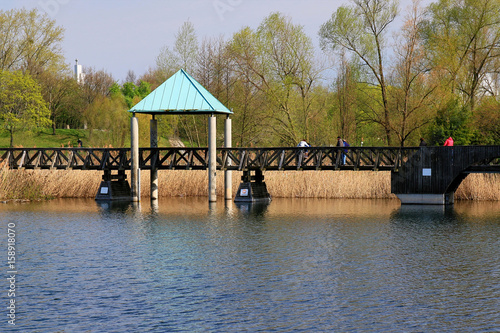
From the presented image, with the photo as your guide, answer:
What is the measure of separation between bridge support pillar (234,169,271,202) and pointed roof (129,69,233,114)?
354 cm

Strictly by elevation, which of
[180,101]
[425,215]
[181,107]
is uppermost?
[180,101]

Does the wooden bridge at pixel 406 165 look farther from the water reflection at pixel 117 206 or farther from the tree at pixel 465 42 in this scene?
the tree at pixel 465 42

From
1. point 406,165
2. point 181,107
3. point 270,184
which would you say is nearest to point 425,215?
point 406,165

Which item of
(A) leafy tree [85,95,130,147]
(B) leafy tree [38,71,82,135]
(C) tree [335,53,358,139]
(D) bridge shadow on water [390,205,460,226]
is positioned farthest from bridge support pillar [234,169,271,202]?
(B) leafy tree [38,71,82,135]

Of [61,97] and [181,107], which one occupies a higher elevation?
[61,97]

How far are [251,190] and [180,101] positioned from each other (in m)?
5.51

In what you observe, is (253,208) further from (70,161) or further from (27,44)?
(27,44)

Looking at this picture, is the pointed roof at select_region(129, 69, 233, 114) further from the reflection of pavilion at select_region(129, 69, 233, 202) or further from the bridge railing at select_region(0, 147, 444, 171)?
the bridge railing at select_region(0, 147, 444, 171)

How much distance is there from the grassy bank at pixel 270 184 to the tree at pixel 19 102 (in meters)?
28.7

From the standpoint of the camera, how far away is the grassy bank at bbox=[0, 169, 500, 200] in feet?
116

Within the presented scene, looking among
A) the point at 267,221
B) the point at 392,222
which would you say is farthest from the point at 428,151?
the point at 267,221

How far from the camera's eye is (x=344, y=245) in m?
19.4

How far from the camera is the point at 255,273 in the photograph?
15.4 meters

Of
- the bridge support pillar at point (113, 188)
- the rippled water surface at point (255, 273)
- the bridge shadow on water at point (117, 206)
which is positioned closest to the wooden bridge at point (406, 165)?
the bridge support pillar at point (113, 188)
